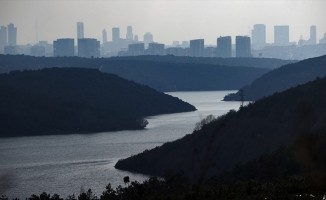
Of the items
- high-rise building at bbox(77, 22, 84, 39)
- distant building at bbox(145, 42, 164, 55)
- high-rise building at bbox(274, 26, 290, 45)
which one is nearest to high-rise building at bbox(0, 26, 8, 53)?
distant building at bbox(145, 42, 164, 55)

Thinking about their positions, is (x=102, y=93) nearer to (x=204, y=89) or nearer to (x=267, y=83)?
(x=267, y=83)

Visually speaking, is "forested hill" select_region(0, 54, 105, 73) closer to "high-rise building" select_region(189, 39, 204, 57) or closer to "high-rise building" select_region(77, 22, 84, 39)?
"high-rise building" select_region(189, 39, 204, 57)

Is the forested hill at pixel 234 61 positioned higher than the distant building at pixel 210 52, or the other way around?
the distant building at pixel 210 52

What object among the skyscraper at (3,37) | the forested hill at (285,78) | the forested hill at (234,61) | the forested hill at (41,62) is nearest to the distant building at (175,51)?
the forested hill at (234,61)

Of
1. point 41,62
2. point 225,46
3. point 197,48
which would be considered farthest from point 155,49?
point 41,62

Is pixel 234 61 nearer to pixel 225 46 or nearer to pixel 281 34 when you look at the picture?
pixel 225 46

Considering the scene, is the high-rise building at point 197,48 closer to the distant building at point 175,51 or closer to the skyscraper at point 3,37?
the distant building at point 175,51
